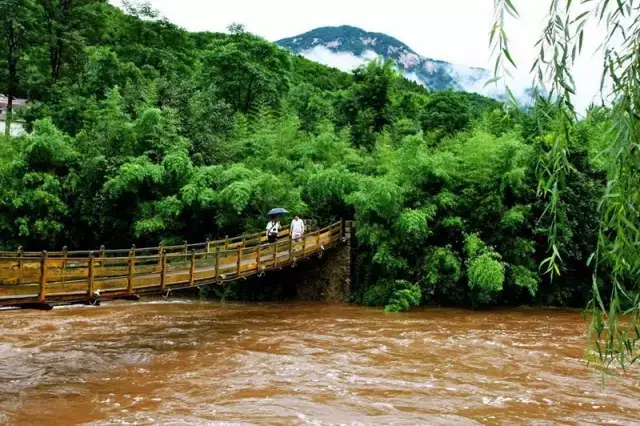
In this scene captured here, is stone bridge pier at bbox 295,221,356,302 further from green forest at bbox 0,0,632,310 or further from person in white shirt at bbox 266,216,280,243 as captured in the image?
person in white shirt at bbox 266,216,280,243

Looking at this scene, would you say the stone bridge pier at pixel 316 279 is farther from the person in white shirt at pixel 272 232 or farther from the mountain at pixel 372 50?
the mountain at pixel 372 50

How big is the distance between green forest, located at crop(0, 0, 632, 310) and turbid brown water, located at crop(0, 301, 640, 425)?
1923 mm

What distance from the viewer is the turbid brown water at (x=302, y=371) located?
7.01 metres

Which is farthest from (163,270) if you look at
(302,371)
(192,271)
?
(302,371)

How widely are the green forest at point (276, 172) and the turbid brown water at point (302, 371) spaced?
1923 mm

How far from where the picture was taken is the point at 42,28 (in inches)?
1073

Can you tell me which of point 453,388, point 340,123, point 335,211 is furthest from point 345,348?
point 340,123

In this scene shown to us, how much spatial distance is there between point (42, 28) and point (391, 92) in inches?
690

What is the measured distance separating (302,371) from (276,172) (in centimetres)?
1086

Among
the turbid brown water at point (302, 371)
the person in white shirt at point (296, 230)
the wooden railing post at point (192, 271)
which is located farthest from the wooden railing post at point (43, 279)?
the person in white shirt at point (296, 230)

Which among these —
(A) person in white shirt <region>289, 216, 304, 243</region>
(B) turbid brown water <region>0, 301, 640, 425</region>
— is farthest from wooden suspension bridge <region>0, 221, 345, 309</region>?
(B) turbid brown water <region>0, 301, 640, 425</region>

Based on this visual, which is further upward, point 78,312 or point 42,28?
point 42,28

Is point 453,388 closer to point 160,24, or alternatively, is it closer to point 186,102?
point 186,102

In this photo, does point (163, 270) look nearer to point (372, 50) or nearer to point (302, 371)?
point (302, 371)
